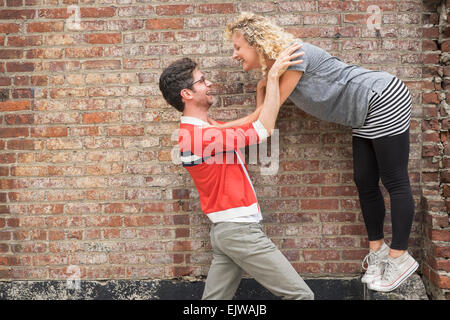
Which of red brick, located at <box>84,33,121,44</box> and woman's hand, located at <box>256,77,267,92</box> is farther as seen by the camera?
red brick, located at <box>84,33,121,44</box>

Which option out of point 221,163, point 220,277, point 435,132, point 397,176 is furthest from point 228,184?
point 435,132

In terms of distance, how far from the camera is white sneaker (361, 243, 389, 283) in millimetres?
2551

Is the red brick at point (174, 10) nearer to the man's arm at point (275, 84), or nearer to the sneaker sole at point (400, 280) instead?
the man's arm at point (275, 84)

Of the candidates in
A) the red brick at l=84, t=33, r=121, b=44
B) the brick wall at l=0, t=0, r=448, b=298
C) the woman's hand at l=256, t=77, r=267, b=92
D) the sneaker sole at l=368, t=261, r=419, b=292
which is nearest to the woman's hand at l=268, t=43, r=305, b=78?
the woman's hand at l=256, t=77, r=267, b=92

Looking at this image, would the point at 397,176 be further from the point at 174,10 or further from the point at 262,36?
the point at 174,10

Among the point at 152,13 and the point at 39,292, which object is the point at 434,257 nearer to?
the point at 152,13

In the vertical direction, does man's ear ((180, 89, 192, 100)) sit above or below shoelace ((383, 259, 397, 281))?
above

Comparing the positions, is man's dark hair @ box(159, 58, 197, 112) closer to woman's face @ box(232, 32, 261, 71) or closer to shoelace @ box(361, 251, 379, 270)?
woman's face @ box(232, 32, 261, 71)

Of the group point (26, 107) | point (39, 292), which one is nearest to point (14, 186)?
point (26, 107)

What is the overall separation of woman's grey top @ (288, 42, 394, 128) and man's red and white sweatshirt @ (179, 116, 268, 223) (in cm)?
39

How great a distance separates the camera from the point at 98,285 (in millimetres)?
2877

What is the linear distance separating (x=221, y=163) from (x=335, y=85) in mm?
812

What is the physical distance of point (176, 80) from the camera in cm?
230

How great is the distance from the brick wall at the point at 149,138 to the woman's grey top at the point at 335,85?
15.8 inches
